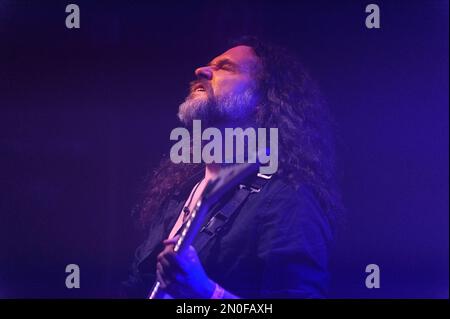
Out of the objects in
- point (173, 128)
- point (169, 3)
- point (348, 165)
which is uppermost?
point (169, 3)

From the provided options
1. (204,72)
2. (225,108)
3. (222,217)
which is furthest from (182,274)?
(204,72)

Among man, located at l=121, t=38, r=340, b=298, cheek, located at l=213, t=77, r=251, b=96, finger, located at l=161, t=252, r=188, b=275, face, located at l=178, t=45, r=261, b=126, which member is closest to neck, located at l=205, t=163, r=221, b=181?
man, located at l=121, t=38, r=340, b=298

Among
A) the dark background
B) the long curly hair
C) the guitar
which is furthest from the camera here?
the dark background

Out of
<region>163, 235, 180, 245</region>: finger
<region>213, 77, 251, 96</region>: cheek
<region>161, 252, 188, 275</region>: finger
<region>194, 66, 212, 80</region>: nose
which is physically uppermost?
Answer: <region>194, 66, 212, 80</region>: nose

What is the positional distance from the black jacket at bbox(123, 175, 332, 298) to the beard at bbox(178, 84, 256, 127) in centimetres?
31

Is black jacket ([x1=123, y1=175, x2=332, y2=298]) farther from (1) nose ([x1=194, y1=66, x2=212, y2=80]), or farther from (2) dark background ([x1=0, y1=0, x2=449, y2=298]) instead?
(1) nose ([x1=194, y1=66, x2=212, y2=80])

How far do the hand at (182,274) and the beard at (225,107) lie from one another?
513mm

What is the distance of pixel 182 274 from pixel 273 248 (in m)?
0.32

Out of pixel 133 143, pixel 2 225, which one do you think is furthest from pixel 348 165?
pixel 2 225

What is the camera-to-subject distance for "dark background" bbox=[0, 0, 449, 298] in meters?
2.28

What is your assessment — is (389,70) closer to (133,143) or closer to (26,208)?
(133,143)

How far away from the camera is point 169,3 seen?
232 centimetres

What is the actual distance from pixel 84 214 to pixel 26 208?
0.80 ft

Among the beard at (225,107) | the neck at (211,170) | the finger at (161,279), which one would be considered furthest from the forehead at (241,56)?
the finger at (161,279)
